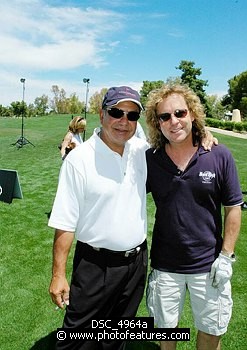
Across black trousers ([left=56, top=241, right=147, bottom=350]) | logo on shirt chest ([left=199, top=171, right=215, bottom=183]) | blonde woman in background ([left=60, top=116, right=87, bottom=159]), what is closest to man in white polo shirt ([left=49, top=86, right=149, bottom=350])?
black trousers ([left=56, top=241, right=147, bottom=350])

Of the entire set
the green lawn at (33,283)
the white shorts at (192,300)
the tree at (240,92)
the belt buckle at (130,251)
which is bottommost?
the green lawn at (33,283)

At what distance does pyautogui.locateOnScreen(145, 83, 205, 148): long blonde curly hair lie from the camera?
248 cm

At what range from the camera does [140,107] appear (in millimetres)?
2445

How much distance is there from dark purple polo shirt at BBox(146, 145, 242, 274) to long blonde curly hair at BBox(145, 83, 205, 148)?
0.42 ft

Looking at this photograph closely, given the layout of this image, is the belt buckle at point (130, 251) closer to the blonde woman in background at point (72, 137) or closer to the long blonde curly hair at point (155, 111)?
the long blonde curly hair at point (155, 111)

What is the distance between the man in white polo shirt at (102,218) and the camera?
2.23 meters

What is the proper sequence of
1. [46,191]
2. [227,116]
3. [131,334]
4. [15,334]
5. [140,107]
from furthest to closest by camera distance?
[227,116], [46,191], [15,334], [131,334], [140,107]

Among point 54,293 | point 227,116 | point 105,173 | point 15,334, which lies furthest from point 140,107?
point 227,116

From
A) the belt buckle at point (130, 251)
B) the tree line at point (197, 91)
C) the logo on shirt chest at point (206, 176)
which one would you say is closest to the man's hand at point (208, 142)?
the logo on shirt chest at point (206, 176)

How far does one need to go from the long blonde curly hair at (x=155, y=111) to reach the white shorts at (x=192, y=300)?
1049 millimetres

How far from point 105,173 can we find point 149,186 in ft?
1.55

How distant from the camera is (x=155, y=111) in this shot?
257cm

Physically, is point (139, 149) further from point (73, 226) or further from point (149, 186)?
point (73, 226)

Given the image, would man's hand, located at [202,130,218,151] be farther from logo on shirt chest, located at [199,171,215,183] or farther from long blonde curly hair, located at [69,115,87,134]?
long blonde curly hair, located at [69,115,87,134]
